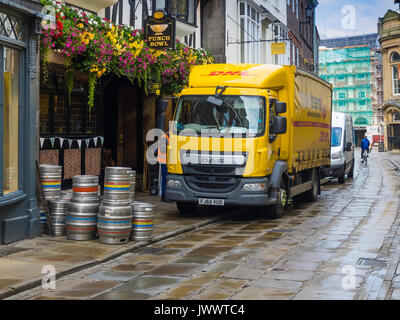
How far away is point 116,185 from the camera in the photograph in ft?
31.2

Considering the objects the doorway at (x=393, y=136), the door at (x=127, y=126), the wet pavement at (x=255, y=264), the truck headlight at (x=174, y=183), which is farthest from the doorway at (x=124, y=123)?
the doorway at (x=393, y=136)

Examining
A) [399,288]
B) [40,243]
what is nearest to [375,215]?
[399,288]

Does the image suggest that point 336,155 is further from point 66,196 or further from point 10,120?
point 10,120

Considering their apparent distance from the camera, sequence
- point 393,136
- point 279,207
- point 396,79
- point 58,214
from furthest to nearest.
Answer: point 393,136
point 396,79
point 279,207
point 58,214

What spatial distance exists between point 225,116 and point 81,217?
424cm

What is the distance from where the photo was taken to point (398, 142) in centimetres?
5722

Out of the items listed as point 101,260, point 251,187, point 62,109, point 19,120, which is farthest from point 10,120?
point 251,187

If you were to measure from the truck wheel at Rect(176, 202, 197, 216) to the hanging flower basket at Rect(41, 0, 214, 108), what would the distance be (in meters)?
3.09

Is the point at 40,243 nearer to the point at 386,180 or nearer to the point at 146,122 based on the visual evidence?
the point at 146,122

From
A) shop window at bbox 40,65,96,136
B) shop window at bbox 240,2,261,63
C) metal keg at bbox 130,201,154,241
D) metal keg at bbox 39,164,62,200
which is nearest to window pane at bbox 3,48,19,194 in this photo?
metal keg at bbox 39,164,62,200

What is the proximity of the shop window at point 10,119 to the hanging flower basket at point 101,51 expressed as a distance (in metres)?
1.01

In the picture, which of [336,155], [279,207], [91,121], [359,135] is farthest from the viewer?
[359,135]

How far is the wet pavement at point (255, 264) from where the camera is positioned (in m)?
6.62

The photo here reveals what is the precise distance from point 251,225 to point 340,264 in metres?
4.17
